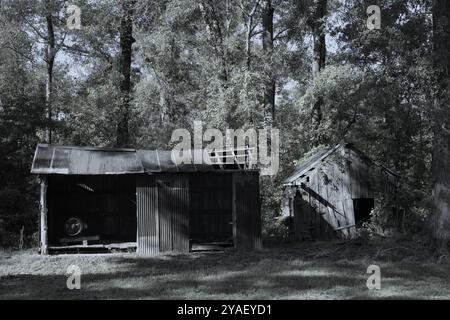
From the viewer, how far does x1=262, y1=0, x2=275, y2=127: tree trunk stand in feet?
84.9

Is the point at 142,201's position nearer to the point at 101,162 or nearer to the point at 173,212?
the point at 173,212

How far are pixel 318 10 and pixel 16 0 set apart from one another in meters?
16.1

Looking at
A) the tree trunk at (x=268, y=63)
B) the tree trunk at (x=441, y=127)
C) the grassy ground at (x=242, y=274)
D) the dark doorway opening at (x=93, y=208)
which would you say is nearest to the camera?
the grassy ground at (x=242, y=274)

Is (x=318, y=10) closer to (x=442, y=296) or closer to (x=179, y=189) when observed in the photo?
(x=179, y=189)

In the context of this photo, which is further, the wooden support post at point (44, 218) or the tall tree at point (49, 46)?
the tall tree at point (49, 46)

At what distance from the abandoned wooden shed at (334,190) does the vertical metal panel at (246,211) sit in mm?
3864

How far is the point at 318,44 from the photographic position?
29422mm

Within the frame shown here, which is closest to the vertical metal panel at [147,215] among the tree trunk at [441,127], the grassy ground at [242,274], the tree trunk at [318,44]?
the grassy ground at [242,274]

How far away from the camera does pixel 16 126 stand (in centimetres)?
2356

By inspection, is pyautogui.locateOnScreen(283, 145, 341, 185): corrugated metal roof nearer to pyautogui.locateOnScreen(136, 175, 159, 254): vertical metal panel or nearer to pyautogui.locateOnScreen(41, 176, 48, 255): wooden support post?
pyautogui.locateOnScreen(136, 175, 159, 254): vertical metal panel

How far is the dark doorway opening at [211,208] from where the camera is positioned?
21.5 meters

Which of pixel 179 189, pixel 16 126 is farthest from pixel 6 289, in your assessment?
pixel 16 126

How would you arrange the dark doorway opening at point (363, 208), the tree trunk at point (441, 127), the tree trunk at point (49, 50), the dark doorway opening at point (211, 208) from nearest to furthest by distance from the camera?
the tree trunk at point (441, 127), the dark doorway opening at point (211, 208), the dark doorway opening at point (363, 208), the tree trunk at point (49, 50)

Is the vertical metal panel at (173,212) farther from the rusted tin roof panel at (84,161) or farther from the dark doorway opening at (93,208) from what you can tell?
the dark doorway opening at (93,208)
